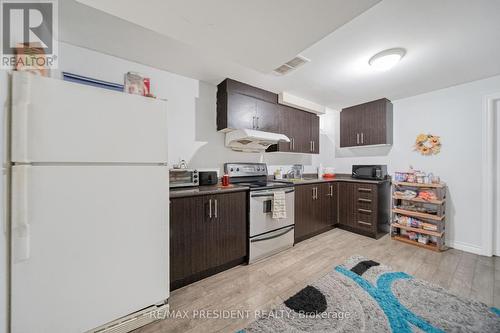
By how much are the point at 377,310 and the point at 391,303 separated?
178mm

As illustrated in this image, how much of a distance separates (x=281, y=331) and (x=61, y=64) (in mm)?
2963

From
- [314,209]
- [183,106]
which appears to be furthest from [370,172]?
[183,106]

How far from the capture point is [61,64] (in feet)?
5.37

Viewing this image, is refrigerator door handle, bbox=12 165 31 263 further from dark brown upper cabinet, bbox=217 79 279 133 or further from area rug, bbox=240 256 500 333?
dark brown upper cabinet, bbox=217 79 279 133

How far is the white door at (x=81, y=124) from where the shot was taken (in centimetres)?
94

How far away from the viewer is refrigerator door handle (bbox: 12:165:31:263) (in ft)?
3.03

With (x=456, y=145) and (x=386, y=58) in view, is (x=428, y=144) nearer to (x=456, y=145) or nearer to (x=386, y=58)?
(x=456, y=145)

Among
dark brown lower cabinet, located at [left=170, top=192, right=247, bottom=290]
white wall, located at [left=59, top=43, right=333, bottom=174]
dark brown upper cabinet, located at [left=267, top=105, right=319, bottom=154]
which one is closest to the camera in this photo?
dark brown lower cabinet, located at [left=170, top=192, right=247, bottom=290]

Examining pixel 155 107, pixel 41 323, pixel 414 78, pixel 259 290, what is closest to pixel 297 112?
pixel 414 78

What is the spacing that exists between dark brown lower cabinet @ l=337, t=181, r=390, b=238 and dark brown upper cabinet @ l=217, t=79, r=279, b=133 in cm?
179

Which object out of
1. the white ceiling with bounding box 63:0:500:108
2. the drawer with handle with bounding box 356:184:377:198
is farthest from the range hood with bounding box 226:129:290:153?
the drawer with handle with bounding box 356:184:377:198

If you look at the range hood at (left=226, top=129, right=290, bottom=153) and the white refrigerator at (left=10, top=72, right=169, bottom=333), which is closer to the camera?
the white refrigerator at (left=10, top=72, right=169, bottom=333)

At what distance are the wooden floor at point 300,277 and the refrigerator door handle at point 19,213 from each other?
921mm

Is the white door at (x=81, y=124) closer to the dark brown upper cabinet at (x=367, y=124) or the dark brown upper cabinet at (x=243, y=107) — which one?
the dark brown upper cabinet at (x=243, y=107)
